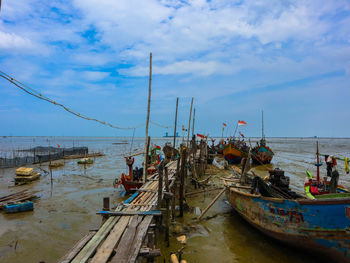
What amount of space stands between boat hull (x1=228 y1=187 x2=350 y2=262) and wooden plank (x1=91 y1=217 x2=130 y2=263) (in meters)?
4.61

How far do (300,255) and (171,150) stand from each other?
16.9m

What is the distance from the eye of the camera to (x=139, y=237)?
17.2 ft

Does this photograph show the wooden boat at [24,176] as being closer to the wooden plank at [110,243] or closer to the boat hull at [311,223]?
the wooden plank at [110,243]

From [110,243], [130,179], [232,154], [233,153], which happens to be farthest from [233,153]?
[110,243]

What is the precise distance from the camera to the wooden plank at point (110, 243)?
4.35 metres

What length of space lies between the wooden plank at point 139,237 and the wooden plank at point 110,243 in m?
0.43

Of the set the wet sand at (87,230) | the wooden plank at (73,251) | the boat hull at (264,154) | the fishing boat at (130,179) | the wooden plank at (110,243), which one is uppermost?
the boat hull at (264,154)

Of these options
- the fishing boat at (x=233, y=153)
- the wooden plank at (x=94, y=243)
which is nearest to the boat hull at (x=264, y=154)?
the fishing boat at (x=233, y=153)

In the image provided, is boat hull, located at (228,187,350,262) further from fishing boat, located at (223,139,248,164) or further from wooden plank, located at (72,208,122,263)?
fishing boat, located at (223,139,248,164)

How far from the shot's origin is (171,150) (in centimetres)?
2294

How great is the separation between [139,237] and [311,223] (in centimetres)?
469

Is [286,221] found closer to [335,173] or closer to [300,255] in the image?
[300,255]

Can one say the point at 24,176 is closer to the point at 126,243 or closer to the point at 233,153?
the point at 126,243

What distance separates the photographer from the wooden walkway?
14.4 feet
